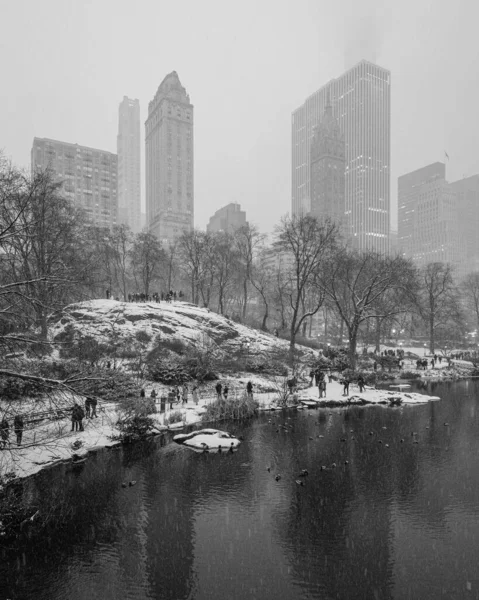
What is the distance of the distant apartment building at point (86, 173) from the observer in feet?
598

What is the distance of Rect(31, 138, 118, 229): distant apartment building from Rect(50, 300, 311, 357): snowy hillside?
148 meters

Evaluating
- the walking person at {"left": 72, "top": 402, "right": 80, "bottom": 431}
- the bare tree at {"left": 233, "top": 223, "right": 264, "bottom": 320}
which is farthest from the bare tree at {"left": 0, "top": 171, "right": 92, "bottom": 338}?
the bare tree at {"left": 233, "top": 223, "right": 264, "bottom": 320}

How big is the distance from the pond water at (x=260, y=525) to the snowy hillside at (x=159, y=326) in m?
20.3

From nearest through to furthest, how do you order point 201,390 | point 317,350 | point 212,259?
point 201,390
point 317,350
point 212,259

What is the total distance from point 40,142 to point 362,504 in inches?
7892

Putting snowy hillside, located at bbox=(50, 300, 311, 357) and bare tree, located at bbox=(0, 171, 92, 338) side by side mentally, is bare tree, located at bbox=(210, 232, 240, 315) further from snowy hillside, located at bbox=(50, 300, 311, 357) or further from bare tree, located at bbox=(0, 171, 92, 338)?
bare tree, located at bbox=(0, 171, 92, 338)

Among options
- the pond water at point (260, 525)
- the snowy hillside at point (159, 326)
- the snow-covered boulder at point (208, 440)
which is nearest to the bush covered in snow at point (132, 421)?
the pond water at point (260, 525)

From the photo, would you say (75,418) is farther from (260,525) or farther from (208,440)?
(260,525)

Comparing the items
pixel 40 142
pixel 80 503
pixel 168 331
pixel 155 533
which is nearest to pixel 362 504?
pixel 155 533

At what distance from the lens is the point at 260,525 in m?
12.5

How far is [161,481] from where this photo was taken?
15867mm

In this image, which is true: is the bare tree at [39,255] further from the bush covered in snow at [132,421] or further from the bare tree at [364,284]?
the bare tree at [364,284]

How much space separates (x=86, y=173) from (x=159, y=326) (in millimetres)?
170285

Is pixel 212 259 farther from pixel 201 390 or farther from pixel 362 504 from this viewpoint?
pixel 362 504
